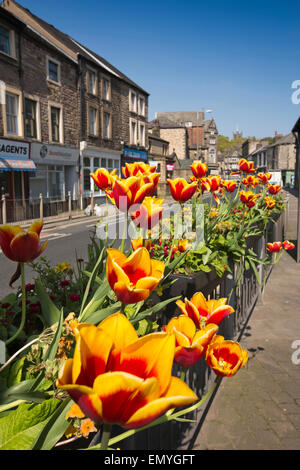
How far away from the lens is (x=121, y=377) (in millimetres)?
543

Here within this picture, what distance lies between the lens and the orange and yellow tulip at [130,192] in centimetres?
140

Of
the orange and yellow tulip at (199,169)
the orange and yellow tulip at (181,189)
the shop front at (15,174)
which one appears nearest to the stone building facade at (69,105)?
the shop front at (15,174)

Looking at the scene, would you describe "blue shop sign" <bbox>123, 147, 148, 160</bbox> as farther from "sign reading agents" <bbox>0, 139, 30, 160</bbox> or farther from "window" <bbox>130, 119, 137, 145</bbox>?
"sign reading agents" <bbox>0, 139, 30, 160</bbox>

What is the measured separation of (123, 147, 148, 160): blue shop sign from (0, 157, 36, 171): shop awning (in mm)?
13317

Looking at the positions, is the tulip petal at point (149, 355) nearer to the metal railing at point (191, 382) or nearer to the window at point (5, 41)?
the metal railing at point (191, 382)

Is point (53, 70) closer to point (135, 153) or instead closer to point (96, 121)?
point (96, 121)

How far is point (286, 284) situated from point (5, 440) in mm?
7019

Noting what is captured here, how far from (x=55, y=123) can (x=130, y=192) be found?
21.8 m

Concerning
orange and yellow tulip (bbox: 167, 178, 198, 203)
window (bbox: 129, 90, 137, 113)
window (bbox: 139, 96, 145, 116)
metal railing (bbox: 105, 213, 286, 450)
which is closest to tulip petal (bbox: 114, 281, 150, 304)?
metal railing (bbox: 105, 213, 286, 450)

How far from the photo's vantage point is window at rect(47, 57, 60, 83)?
67.4 feet

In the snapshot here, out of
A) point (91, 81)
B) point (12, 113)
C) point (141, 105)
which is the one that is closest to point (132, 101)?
point (141, 105)

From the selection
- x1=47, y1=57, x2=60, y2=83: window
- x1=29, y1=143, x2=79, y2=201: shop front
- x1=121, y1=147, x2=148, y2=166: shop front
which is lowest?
x1=29, y1=143, x2=79, y2=201: shop front

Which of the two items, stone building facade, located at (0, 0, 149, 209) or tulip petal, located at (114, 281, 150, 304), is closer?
tulip petal, located at (114, 281, 150, 304)

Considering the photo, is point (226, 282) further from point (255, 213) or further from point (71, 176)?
point (71, 176)
